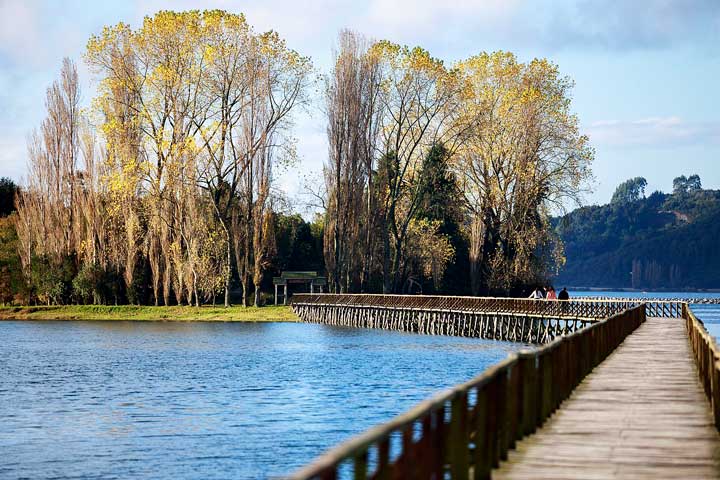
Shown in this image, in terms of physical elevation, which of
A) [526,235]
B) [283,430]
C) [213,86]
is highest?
[213,86]

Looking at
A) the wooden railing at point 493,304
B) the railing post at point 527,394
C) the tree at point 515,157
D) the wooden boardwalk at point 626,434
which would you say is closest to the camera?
the wooden boardwalk at point 626,434

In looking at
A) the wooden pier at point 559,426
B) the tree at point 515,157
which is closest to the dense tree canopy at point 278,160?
the tree at point 515,157

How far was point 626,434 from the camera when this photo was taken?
1442 centimetres

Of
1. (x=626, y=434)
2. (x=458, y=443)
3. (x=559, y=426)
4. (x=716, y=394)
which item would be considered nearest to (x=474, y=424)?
(x=458, y=443)

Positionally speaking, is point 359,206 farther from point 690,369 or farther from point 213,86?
point 690,369

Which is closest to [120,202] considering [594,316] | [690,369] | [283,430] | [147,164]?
[147,164]

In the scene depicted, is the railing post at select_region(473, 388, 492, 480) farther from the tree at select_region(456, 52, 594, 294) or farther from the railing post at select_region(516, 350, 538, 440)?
the tree at select_region(456, 52, 594, 294)

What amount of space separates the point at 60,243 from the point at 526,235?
100 ft

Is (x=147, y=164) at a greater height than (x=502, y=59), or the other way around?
(x=502, y=59)

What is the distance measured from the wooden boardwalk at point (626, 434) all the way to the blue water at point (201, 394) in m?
6.61

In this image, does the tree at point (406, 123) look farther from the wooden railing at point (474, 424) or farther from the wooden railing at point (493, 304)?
the wooden railing at point (474, 424)

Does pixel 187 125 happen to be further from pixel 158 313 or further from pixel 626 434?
pixel 626 434

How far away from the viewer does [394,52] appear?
7431 cm

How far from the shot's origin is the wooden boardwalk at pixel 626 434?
11.9 metres
